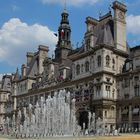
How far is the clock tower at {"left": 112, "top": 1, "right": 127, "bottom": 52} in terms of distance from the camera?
236ft

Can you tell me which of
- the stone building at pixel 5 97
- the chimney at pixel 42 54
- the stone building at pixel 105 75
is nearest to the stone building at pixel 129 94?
the stone building at pixel 105 75

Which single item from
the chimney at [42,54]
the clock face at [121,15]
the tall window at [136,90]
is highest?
the clock face at [121,15]

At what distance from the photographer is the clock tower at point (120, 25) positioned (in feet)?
236

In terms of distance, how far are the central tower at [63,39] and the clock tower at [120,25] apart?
2469 centimetres

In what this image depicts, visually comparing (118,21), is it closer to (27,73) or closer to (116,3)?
(116,3)

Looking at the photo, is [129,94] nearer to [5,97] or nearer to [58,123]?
[58,123]

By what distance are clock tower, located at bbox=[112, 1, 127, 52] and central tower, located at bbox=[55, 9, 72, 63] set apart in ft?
81.0

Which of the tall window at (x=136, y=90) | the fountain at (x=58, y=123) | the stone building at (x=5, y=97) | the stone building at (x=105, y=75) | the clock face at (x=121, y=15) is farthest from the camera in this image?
the stone building at (x=5, y=97)

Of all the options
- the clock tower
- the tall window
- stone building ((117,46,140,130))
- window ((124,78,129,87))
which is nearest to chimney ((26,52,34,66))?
the clock tower

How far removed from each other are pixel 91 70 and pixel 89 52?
397 centimetres

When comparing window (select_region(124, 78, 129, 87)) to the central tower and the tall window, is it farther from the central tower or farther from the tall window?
the central tower

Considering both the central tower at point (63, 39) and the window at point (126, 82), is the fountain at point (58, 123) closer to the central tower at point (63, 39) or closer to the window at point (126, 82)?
the window at point (126, 82)

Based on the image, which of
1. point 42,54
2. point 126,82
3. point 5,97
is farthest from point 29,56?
point 126,82

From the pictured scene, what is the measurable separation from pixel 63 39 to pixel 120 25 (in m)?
28.7
